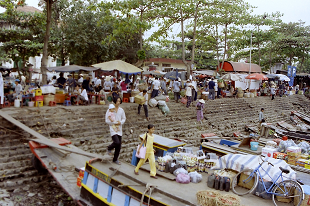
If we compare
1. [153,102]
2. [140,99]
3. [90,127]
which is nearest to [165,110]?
[153,102]

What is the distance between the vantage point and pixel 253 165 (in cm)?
531

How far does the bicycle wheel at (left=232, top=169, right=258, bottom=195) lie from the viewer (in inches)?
201

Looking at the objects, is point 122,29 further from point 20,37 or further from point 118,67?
point 20,37

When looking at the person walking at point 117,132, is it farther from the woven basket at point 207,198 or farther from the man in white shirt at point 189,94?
the man in white shirt at point 189,94

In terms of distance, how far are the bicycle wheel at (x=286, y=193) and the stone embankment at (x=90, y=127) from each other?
5984 mm

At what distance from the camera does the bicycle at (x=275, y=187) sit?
4598mm

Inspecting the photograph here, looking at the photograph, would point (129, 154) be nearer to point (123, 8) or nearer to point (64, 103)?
point (64, 103)

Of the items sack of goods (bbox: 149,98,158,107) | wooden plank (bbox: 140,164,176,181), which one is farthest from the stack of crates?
wooden plank (bbox: 140,164,176,181)

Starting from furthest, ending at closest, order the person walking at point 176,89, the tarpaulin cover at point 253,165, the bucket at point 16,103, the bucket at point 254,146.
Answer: the person walking at point 176,89, the bucket at point 16,103, the bucket at point 254,146, the tarpaulin cover at point 253,165

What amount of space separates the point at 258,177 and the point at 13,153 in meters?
6.96

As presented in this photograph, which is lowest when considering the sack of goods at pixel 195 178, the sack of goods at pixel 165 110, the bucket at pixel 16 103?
the sack of goods at pixel 195 178

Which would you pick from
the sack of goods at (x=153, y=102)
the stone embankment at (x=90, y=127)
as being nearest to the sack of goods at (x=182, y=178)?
the stone embankment at (x=90, y=127)

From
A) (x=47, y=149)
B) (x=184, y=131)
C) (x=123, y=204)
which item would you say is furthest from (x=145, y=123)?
(x=123, y=204)

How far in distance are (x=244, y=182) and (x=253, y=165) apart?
0.40 meters
